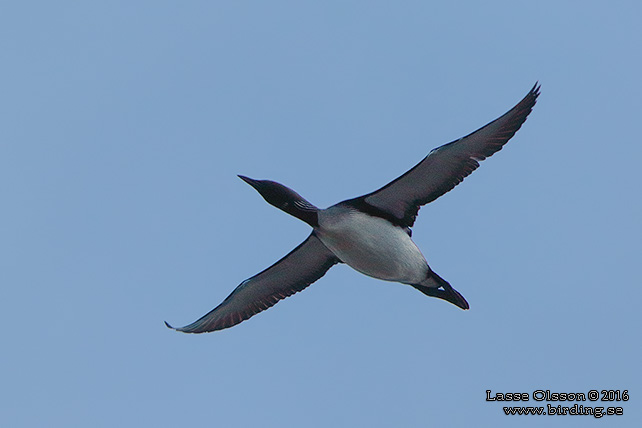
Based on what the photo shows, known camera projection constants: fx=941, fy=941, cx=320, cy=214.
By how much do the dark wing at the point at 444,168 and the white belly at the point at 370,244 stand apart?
403 millimetres

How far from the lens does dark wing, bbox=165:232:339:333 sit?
52.6 feet

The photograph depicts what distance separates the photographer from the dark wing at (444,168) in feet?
47.5

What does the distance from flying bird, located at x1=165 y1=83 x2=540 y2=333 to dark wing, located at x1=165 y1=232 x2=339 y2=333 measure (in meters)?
0.47

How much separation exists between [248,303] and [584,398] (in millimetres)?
5885

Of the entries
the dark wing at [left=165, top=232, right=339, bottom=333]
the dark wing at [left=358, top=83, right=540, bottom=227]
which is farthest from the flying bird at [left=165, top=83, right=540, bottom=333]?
the dark wing at [left=165, top=232, right=339, bottom=333]

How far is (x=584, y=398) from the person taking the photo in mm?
14359

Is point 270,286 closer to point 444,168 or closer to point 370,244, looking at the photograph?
point 370,244

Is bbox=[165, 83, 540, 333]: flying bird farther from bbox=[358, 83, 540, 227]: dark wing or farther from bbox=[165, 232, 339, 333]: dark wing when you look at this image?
bbox=[165, 232, 339, 333]: dark wing

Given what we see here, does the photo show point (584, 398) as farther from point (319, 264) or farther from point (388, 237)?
point (319, 264)

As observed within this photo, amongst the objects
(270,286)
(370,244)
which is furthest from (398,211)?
(270,286)

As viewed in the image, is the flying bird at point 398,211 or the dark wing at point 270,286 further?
the dark wing at point 270,286

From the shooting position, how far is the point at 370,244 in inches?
569

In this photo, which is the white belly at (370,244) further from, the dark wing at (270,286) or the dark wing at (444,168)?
the dark wing at (270,286)

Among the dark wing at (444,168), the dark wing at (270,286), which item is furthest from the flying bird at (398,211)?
the dark wing at (270,286)
